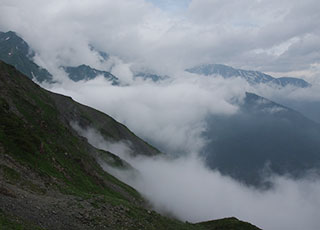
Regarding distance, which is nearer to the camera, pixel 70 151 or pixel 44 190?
pixel 44 190

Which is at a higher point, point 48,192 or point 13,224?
point 48,192

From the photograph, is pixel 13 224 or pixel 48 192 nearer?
pixel 13 224

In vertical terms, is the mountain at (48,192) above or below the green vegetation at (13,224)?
above

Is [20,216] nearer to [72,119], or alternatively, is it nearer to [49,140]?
[49,140]

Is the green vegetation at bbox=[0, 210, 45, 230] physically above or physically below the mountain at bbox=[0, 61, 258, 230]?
below

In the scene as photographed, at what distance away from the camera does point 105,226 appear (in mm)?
32812

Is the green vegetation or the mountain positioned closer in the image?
the green vegetation

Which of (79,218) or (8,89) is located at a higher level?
(8,89)

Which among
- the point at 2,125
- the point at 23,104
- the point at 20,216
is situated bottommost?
the point at 20,216

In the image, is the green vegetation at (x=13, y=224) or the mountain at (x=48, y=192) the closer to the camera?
the green vegetation at (x=13, y=224)

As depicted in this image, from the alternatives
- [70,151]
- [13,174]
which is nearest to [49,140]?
[70,151]

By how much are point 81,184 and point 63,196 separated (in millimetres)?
19474

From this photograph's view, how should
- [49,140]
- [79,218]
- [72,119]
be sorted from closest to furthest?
[79,218] → [49,140] → [72,119]

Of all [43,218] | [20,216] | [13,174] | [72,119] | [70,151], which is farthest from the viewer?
[72,119]
